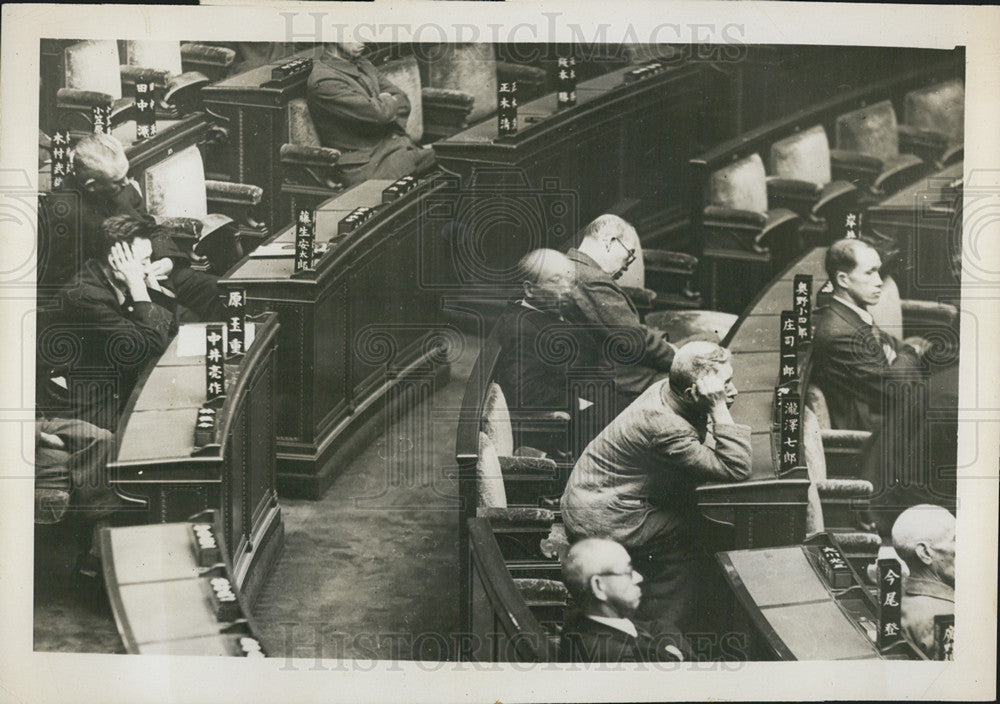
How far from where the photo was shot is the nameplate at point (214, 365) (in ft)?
14.7

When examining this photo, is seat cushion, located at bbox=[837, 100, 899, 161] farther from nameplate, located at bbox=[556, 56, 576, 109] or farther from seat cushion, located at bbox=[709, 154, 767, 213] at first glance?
nameplate, located at bbox=[556, 56, 576, 109]

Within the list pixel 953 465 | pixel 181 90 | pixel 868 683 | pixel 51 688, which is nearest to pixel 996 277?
pixel 953 465

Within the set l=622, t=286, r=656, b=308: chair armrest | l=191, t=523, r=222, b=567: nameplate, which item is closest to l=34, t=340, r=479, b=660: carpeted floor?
l=191, t=523, r=222, b=567: nameplate

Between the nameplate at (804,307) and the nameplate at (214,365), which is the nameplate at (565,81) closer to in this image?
the nameplate at (804,307)

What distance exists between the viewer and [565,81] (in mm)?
4648

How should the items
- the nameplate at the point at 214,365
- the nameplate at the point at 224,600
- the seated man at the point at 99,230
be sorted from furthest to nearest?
the seated man at the point at 99,230
the nameplate at the point at 214,365
the nameplate at the point at 224,600

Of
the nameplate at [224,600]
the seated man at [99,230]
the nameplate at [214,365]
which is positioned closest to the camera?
the nameplate at [224,600]

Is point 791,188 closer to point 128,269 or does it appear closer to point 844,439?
point 844,439

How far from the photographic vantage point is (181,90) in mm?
4617

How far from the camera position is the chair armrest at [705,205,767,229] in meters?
4.66

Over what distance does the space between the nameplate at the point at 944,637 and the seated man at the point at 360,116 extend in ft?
8.80

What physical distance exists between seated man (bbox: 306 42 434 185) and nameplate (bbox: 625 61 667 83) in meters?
0.84

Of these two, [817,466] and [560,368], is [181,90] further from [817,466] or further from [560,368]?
→ [817,466]

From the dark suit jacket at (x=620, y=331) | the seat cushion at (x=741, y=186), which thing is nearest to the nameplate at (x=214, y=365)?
the dark suit jacket at (x=620, y=331)
